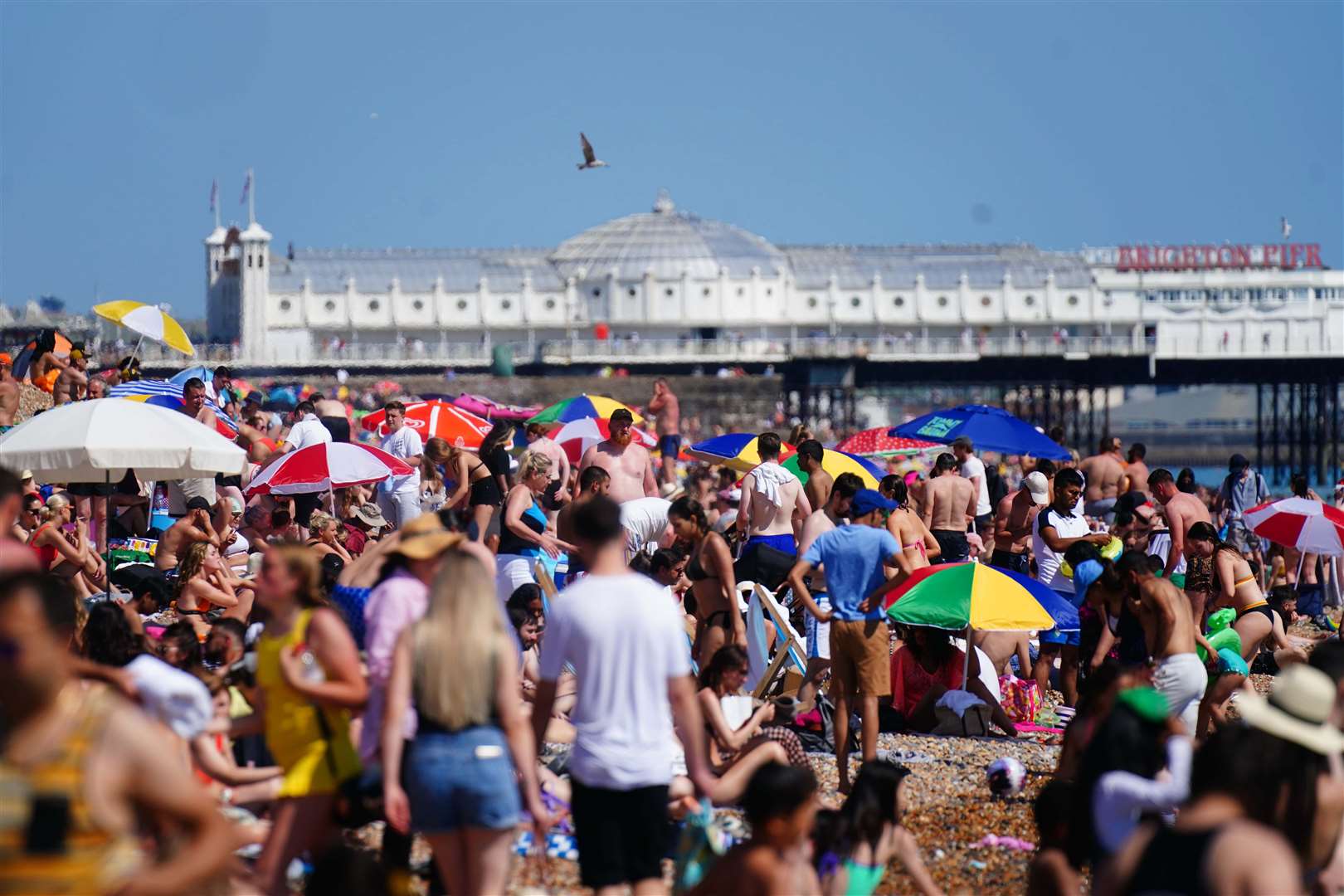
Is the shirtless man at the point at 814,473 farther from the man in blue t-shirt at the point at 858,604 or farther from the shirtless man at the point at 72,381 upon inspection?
the shirtless man at the point at 72,381

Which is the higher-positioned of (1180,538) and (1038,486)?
(1038,486)

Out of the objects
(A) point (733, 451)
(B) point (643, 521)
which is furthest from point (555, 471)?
(A) point (733, 451)

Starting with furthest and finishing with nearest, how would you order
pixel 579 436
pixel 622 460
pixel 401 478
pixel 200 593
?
pixel 579 436 → pixel 401 478 → pixel 622 460 → pixel 200 593

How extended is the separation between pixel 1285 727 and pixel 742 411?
53436 millimetres

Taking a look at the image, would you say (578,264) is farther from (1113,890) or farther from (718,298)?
(1113,890)

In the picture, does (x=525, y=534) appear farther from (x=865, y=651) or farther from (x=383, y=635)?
(x=383, y=635)

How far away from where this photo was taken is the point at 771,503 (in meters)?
9.03

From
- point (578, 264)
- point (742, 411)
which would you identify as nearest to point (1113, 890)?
point (742, 411)

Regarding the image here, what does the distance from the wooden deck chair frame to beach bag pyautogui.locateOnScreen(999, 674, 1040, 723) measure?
4.11 feet

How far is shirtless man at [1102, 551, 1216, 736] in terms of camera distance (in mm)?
6672

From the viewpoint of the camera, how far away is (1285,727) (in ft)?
13.1

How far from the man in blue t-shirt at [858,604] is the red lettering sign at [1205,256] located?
8308cm

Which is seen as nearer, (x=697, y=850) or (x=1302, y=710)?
(x=1302, y=710)

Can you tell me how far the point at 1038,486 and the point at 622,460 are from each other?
334cm
